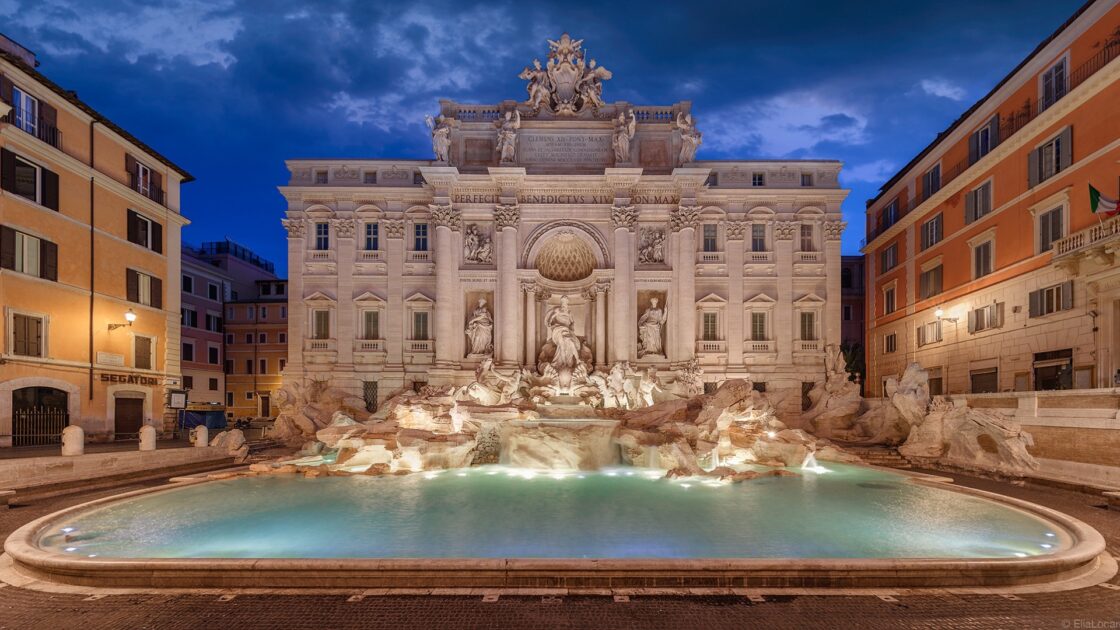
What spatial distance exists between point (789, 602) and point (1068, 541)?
5089 mm

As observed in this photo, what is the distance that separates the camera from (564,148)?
95.0 ft

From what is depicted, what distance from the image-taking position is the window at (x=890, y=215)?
108ft

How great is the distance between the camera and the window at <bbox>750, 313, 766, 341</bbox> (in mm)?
29141

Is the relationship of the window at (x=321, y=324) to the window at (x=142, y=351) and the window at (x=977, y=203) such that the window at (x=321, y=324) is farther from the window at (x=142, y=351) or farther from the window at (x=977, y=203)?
the window at (x=977, y=203)

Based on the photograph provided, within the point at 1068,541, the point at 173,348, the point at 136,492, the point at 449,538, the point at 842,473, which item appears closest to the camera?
the point at 1068,541

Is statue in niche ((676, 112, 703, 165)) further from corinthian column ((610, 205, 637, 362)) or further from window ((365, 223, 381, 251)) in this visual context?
window ((365, 223, 381, 251))

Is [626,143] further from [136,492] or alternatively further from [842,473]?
[136,492]

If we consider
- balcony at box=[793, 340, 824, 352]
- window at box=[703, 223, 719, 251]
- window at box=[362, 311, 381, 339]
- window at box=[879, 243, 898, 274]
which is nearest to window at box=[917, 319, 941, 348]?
window at box=[879, 243, 898, 274]

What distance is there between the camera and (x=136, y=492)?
12148 millimetres

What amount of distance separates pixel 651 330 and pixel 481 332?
8.60 m

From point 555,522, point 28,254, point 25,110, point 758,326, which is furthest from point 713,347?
point 25,110

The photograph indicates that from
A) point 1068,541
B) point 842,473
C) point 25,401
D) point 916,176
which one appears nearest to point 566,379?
point 842,473

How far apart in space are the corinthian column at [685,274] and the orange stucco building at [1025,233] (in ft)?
35.3

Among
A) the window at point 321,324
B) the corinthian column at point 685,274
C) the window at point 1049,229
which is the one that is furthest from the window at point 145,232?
the window at point 1049,229
